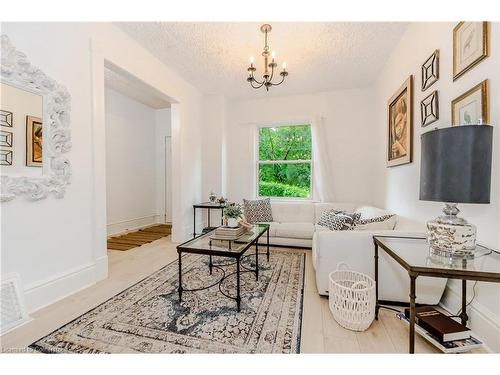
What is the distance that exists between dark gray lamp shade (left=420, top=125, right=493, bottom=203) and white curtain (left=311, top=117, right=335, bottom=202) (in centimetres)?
289

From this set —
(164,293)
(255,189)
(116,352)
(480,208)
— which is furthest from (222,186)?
(480,208)

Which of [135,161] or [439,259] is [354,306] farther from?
[135,161]

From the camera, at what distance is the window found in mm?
4465

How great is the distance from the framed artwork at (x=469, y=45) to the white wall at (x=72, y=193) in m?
3.12

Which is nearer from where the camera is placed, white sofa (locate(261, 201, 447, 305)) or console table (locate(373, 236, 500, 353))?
console table (locate(373, 236, 500, 353))

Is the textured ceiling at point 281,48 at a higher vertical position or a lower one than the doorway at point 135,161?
higher

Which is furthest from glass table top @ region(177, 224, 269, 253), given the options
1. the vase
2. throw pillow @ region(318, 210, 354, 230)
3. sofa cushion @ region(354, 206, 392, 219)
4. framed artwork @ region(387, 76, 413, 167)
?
framed artwork @ region(387, 76, 413, 167)

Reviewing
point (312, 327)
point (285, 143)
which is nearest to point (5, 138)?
point (312, 327)

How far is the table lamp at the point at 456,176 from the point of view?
1196mm

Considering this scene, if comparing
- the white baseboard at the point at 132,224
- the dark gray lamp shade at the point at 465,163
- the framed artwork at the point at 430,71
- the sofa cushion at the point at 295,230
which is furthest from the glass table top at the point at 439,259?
the white baseboard at the point at 132,224

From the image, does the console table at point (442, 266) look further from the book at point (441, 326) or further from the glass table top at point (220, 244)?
the glass table top at point (220, 244)

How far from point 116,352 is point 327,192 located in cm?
364

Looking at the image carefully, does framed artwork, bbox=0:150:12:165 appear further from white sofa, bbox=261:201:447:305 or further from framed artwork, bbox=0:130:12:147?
white sofa, bbox=261:201:447:305

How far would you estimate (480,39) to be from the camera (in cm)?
148
